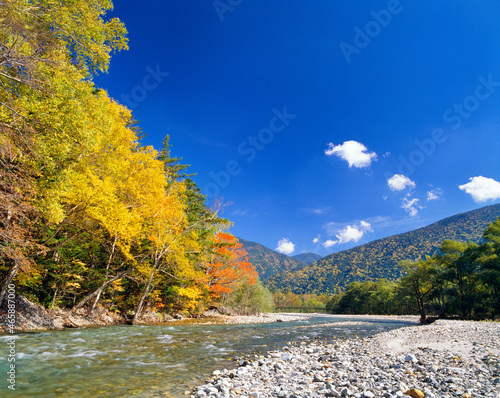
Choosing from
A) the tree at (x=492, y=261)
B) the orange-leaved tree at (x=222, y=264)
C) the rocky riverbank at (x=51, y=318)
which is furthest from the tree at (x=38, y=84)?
the tree at (x=492, y=261)

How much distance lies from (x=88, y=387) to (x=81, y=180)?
29.4 ft

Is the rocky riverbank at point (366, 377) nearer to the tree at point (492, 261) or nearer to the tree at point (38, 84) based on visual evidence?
the tree at point (38, 84)

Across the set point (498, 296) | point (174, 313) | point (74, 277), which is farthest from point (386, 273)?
point (74, 277)

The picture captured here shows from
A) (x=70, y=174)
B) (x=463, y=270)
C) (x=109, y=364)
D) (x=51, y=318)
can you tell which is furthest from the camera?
(x=463, y=270)

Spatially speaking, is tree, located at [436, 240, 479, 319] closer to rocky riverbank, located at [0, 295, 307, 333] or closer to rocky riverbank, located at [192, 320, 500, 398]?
rocky riverbank, located at [192, 320, 500, 398]

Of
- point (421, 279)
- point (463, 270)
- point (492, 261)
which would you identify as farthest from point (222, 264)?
point (421, 279)

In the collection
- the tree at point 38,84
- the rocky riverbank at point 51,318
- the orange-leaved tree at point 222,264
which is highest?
the tree at point 38,84

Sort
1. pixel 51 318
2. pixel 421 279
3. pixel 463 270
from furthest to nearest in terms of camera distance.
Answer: pixel 421 279 → pixel 463 270 → pixel 51 318

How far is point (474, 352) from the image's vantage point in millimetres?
7969

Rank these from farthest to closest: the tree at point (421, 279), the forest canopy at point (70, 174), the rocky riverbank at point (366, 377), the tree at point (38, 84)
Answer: the tree at point (421, 279) → the forest canopy at point (70, 174) → the tree at point (38, 84) → the rocky riverbank at point (366, 377)

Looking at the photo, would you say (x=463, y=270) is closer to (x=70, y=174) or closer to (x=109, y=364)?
(x=109, y=364)

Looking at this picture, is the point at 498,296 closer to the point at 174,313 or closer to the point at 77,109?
the point at 174,313

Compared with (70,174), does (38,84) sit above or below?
above

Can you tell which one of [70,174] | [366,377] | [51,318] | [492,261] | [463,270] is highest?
[70,174]
